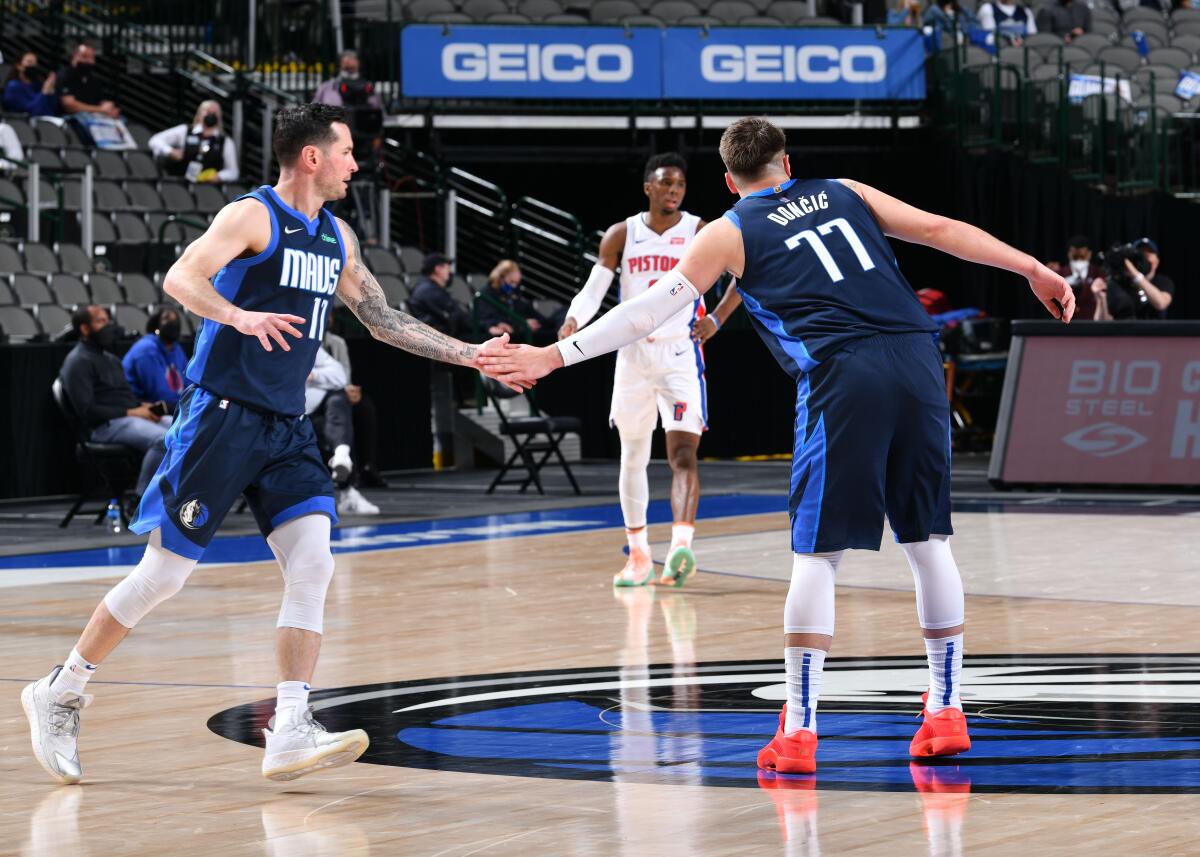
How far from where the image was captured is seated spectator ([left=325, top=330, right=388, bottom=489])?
54.1 feet

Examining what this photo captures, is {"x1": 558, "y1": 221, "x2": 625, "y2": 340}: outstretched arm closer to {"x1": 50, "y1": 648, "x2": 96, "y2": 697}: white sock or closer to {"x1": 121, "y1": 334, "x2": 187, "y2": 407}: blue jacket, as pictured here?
{"x1": 121, "y1": 334, "x2": 187, "y2": 407}: blue jacket

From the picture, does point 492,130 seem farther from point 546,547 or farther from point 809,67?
point 546,547

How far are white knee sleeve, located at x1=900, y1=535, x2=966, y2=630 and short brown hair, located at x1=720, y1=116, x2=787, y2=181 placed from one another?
48.3 inches

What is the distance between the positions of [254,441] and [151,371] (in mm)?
8900

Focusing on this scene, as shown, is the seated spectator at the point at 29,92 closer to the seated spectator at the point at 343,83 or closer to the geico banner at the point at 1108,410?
the seated spectator at the point at 343,83

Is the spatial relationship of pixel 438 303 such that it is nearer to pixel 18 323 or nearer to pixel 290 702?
pixel 18 323

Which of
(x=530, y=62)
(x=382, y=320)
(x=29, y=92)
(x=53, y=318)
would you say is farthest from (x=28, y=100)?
(x=382, y=320)

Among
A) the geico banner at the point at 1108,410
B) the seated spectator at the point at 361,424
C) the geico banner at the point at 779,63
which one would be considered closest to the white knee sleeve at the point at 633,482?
the seated spectator at the point at 361,424

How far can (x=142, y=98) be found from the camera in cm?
2309

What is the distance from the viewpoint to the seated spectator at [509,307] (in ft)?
64.4

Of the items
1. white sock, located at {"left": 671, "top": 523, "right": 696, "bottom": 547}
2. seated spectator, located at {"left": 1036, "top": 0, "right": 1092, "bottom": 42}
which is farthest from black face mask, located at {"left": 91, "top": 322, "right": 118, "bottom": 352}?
seated spectator, located at {"left": 1036, "top": 0, "right": 1092, "bottom": 42}

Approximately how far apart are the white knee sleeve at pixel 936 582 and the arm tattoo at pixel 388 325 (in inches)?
60.2

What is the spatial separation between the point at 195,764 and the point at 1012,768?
7.89ft

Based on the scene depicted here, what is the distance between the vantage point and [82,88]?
21094 mm
